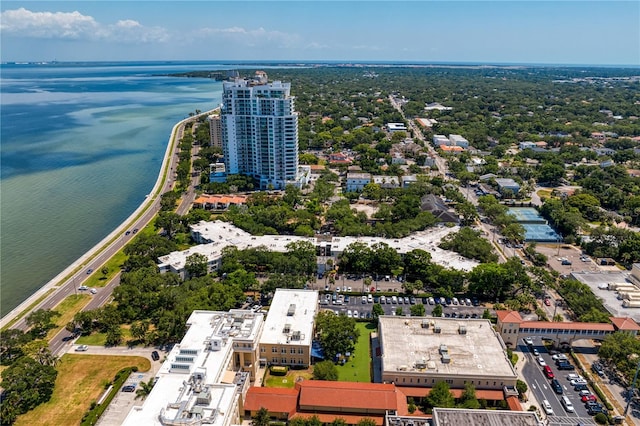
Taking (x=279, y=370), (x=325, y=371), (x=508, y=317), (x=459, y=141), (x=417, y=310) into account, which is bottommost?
(x=279, y=370)

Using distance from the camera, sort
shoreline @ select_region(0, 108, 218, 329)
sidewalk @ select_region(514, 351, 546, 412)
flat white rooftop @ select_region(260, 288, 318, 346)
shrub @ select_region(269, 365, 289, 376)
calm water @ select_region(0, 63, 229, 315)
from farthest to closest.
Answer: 1. calm water @ select_region(0, 63, 229, 315)
2. shoreline @ select_region(0, 108, 218, 329)
3. flat white rooftop @ select_region(260, 288, 318, 346)
4. shrub @ select_region(269, 365, 289, 376)
5. sidewalk @ select_region(514, 351, 546, 412)

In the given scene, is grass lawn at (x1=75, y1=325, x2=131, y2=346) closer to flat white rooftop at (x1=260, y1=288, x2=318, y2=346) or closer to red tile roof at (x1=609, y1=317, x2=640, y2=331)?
flat white rooftop at (x1=260, y1=288, x2=318, y2=346)

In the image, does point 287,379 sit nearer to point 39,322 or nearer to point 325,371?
point 325,371

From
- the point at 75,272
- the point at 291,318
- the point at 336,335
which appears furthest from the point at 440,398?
the point at 75,272

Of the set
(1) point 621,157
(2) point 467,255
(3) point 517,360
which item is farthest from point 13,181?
(1) point 621,157

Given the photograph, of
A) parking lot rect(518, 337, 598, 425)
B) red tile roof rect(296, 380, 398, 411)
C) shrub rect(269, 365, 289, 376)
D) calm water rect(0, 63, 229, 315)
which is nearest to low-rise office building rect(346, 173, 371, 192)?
calm water rect(0, 63, 229, 315)

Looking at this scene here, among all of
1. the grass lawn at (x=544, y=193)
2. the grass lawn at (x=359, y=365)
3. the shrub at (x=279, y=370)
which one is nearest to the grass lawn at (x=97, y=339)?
the shrub at (x=279, y=370)

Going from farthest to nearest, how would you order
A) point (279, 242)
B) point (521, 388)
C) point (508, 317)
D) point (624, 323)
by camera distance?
point (279, 242) → point (508, 317) → point (624, 323) → point (521, 388)
